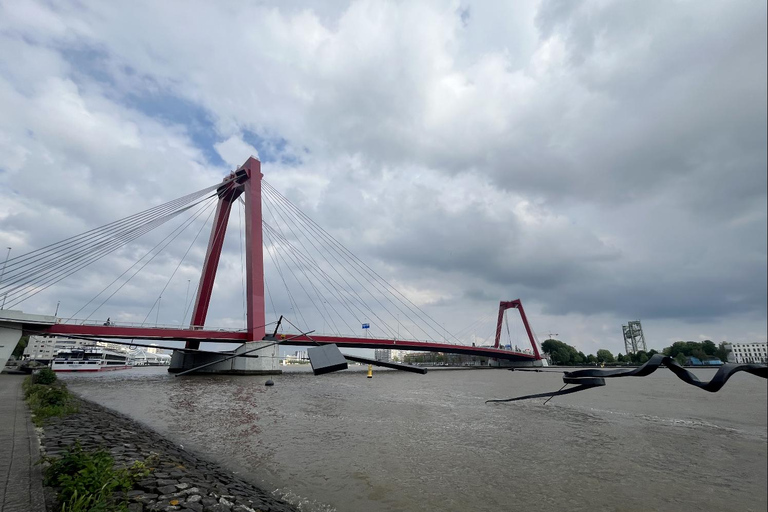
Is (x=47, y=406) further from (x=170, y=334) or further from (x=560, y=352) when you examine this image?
(x=560, y=352)

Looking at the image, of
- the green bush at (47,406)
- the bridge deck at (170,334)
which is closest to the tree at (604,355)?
the bridge deck at (170,334)

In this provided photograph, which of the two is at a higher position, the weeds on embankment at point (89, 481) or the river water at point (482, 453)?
the weeds on embankment at point (89, 481)

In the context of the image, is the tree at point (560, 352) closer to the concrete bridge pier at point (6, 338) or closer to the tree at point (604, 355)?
the tree at point (604, 355)

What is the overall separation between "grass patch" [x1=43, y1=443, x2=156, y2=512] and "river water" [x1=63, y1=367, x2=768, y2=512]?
2944 millimetres

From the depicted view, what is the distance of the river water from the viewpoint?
287 inches

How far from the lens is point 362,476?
8.45 m

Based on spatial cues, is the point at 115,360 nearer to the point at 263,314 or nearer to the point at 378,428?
the point at 263,314

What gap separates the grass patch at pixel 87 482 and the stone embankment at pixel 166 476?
0.18 meters

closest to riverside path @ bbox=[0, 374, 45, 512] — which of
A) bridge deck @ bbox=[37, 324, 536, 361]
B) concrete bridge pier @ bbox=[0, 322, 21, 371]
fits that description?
bridge deck @ bbox=[37, 324, 536, 361]

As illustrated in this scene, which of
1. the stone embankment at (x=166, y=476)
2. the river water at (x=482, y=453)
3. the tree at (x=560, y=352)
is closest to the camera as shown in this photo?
the stone embankment at (x=166, y=476)

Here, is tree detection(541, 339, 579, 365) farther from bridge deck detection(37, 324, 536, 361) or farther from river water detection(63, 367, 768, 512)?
river water detection(63, 367, 768, 512)

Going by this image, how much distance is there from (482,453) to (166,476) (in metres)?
7.34

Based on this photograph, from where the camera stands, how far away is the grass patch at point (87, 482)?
448cm

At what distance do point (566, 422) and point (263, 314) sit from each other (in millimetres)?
32021
